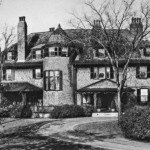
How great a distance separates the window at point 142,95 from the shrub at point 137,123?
19089 mm

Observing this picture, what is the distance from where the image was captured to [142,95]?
39750 millimetres

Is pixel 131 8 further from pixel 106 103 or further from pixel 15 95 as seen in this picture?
pixel 15 95

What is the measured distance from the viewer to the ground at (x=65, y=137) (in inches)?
715

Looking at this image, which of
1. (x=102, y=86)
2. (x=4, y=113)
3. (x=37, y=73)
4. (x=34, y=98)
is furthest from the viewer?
(x=34, y=98)

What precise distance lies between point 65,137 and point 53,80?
18260 mm

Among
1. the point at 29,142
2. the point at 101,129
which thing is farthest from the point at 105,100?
the point at 29,142

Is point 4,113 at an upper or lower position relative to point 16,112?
lower

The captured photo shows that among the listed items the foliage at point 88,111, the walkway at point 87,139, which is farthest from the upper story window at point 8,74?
the walkway at point 87,139

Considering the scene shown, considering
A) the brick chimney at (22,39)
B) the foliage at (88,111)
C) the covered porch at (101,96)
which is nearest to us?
the foliage at (88,111)

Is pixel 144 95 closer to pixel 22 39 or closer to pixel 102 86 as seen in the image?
pixel 102 86

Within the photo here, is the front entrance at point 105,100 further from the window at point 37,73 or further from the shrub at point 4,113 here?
the shrub at point 4,113

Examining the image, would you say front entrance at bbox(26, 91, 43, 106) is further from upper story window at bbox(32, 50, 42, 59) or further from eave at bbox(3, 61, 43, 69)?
upper story window at bbox(32, 50, 42, 59)

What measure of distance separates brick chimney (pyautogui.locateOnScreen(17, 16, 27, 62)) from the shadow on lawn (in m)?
19.3

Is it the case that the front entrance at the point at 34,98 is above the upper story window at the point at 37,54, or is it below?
below
